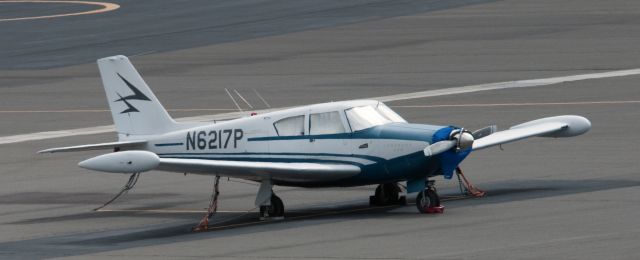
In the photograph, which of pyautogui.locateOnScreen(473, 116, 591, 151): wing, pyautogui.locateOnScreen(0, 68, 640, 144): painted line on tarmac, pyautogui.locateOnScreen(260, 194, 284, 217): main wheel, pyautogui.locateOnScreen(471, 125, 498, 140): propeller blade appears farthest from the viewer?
pyautogui.locateOnScreen(0, 68, 640, 144): painted line on tarmac

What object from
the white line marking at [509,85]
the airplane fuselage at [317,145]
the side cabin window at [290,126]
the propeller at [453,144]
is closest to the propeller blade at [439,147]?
the propeller at [453,144]

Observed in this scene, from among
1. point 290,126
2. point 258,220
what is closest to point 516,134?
point 290,126

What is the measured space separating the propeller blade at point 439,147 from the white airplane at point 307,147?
16 millimetres

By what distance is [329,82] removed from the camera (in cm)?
5500

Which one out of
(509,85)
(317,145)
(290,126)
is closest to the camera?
(317,145)

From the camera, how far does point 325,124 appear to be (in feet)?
95.2

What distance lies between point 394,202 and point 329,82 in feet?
83.4

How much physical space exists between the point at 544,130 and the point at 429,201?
397 centimetres

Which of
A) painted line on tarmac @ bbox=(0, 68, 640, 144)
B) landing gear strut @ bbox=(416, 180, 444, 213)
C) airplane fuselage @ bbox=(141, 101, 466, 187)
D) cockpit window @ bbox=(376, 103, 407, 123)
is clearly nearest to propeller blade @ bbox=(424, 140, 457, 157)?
airplane fuselage @ bbox=(141, 101, 466, 187)

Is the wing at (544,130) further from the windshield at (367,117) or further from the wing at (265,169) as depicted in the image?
the wing at (265,169)

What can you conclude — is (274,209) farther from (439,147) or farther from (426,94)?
(426,94)

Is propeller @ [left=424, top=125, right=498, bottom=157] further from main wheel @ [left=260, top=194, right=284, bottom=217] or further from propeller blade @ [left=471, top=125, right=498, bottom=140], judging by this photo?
main wheel @ [left=260, top=194, right=284, bottom=217]

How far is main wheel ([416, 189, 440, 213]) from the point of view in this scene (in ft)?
92.3

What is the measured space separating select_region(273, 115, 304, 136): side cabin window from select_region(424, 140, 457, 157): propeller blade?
263cm
